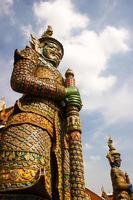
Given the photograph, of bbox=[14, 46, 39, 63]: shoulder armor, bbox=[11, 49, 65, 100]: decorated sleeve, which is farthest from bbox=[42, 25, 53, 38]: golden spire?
bbox=[11, 49, 65, 100]: decorated sleeve

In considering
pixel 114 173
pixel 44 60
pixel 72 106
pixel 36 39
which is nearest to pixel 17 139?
pixel 72 106

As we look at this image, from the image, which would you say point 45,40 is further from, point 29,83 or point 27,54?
point 29,83

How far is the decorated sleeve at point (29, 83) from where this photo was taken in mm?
7082

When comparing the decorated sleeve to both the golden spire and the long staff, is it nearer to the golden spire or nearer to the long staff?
the long staff

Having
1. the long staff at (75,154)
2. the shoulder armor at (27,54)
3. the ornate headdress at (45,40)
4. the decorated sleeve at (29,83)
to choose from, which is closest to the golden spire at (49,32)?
the ornate headdress at (45,40)

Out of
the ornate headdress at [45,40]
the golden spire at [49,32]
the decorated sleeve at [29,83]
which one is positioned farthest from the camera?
the golden spire at [49,32]

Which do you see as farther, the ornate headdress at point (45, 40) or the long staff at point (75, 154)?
the ornate headdress at point (45, 40)

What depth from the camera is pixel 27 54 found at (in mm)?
7527

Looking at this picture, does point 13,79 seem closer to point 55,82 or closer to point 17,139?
point 55,82

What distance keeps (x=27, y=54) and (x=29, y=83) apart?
0.83m

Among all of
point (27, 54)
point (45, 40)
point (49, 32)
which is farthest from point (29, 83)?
point (49, 32)

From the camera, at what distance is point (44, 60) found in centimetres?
813

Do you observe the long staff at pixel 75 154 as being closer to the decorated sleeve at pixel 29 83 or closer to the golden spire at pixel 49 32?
the decorated sleeve at pixel 29 83

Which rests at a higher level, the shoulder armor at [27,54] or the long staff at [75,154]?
the shoulder armor at [27,54]
